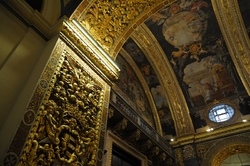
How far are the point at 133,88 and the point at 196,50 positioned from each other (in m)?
3.68

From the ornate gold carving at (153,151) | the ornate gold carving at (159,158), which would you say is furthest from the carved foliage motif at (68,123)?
the ornate gold carving at (159,158)

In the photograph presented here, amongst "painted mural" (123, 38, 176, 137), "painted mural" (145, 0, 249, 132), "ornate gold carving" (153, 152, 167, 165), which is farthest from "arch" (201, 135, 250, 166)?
"painted mural" (123, 38, 176, 137)

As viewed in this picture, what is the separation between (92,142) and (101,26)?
124 inches

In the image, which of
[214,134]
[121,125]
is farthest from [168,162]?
[121,125]

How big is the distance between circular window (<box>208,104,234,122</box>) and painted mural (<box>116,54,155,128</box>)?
3.11m

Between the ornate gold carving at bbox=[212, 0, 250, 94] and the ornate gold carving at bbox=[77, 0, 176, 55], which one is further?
the ornate gold carving at bbox=[212, 0, 250, 94]

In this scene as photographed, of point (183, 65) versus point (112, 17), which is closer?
point (112, 17)

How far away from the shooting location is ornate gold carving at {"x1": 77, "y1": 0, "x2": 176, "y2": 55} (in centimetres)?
564

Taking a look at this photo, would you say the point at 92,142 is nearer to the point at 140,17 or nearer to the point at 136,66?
the point at 140,17

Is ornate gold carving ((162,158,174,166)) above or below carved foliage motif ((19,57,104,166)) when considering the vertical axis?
above

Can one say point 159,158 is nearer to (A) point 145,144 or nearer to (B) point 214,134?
(A) point 145,144

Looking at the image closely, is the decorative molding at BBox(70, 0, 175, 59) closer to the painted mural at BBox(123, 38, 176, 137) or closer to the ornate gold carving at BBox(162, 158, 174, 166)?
the painted mural at BBox(123, 38, 176, 137)

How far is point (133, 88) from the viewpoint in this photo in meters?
11.0

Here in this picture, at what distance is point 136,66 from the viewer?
11688 millimetres
